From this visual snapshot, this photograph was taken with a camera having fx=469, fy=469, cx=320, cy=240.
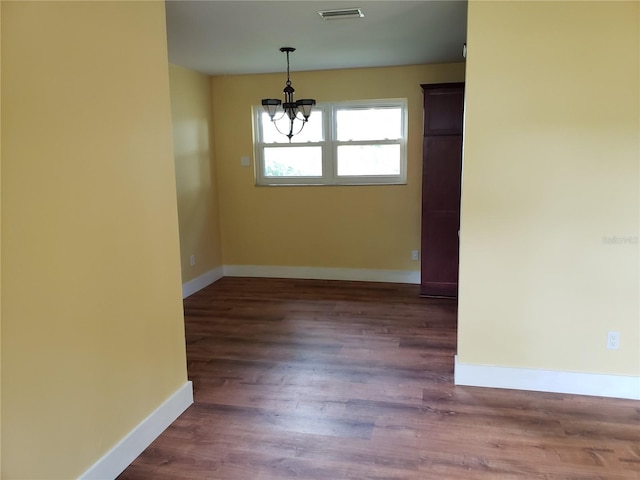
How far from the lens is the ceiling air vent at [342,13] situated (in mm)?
3139

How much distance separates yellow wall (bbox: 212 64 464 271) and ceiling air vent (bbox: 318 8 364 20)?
77.4 inches

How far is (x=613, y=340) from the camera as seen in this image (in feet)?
8.98

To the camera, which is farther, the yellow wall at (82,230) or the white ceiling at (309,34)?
the white ceiling at (309,34)

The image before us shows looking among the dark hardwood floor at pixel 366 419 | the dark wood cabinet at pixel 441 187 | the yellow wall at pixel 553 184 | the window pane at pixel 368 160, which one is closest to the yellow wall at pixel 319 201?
the window pane at pixel 368 160

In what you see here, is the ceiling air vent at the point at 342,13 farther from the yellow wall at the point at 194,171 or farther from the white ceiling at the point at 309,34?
the yellow wall at the point at 194,171

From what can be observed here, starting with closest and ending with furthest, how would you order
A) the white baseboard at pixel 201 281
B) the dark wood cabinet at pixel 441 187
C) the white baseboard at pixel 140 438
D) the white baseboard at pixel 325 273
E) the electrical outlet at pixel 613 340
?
the white baseboard at pixel 140 438, the electrical outlet at pixel 613 340, the dark wood cabinet at pixel 441 187, the white baseboard at pixel 201 281, the white baseboard at pixel 325 273

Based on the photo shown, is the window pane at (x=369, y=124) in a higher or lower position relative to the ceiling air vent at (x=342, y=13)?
lower

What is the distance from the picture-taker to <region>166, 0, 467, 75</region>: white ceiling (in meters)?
3.05

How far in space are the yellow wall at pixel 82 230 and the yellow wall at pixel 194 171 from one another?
254cm

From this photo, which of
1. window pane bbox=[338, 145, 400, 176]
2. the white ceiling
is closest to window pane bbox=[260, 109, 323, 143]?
window pane bbox=[338, 145, 400, 176]

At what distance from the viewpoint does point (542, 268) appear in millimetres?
2766

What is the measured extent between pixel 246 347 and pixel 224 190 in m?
2.65

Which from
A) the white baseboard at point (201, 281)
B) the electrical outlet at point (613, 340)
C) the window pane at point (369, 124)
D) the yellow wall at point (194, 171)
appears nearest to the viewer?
the electrical outlet at point (613, 340)

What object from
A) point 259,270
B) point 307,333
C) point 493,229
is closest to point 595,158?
point 493,229
